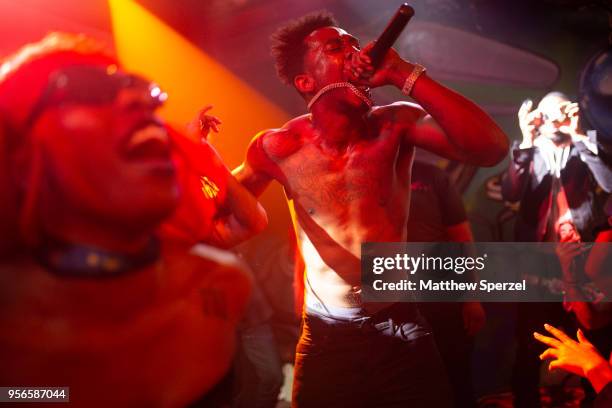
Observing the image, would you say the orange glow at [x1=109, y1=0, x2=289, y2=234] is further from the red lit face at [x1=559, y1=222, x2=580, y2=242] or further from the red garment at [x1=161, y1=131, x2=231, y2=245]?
the red lit face at [x1=559, y1=222, x2=580, y2=242]

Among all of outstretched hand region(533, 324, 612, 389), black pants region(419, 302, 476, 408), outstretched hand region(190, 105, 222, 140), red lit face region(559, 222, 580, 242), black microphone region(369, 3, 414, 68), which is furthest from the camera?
red lit face region(559, 222, 580, 242)

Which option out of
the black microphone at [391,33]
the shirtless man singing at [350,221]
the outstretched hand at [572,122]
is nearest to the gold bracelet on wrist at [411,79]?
the black microphone at [391,33]

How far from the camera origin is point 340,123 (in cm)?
221

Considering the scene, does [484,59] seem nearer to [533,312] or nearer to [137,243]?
[533,312]

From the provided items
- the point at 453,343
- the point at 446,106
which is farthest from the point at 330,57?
the point at 453,343

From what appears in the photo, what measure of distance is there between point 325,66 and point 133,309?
4.02 feet

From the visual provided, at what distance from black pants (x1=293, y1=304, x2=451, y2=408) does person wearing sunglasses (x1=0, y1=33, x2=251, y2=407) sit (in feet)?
2.22

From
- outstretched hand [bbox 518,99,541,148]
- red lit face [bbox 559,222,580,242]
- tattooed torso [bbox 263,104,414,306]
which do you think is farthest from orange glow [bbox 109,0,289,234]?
red lit face [bbox 559,222,580,242]

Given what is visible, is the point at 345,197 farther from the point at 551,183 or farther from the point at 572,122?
the point at 572,122

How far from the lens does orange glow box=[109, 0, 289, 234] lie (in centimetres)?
234

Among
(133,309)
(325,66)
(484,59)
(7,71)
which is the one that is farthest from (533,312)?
(7,71)

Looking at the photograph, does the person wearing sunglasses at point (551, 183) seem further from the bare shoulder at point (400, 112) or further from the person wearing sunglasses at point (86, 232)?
the person wearing sunglasses at point (86, 232)

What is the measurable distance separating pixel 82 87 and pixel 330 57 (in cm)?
108

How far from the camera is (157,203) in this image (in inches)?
56.9
